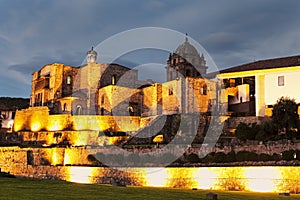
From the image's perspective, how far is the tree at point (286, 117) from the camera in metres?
32.5

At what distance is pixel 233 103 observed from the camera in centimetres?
4953

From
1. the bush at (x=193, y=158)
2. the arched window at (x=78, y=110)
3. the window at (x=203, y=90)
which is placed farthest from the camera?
the arched window at (x=78, y=110)

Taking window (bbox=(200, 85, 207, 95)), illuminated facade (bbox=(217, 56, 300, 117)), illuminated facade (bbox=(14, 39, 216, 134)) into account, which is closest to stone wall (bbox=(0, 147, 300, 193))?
illuminated facade (bbox=(14, 39, 216, 134))

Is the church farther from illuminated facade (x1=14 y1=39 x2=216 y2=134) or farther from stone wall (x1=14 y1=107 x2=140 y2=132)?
stone wall (x1=14 y1=107 x2=140 y2=132)

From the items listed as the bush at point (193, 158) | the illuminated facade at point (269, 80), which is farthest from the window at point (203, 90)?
the bush at point (193, 158)

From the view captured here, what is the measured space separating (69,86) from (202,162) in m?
36.3

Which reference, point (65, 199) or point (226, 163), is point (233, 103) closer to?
point (226, 163)

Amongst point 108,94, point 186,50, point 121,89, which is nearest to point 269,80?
point 186,50

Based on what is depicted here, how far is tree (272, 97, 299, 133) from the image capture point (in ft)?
107

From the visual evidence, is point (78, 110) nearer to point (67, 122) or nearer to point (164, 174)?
point (67, 122)

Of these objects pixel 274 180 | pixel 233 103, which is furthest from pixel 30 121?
pixel 274 180

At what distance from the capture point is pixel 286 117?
107 feet

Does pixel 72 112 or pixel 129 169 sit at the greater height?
pixel 72 112

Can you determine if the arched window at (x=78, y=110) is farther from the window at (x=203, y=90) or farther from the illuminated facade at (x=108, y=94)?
the window at (x=203, y=90)
